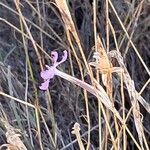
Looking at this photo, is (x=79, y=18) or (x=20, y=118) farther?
(x=79, y=18)

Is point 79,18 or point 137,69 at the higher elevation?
point 79,18

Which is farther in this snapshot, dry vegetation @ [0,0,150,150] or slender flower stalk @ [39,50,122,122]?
dry vegetation @ [0,0,150,150]

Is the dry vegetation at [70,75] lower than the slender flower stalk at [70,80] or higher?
lower

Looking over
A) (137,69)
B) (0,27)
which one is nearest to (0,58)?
(0,27)

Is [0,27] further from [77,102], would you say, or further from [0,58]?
[77,102]

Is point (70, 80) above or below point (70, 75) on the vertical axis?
above

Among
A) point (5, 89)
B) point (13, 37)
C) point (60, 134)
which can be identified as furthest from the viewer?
point (13, 37)

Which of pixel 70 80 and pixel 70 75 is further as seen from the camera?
pixel 70 75

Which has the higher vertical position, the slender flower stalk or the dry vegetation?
the slender flower stalk

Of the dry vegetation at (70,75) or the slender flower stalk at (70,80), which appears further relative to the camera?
the dry vegetation at (70,75)

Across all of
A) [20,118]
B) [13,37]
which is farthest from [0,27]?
[20,118]

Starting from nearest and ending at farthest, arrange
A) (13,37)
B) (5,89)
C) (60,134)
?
1. (60,134)
2. (5,89)
3. (13,37)
